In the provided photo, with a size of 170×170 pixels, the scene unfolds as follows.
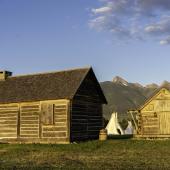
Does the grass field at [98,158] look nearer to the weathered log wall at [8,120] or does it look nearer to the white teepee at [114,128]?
the weathered log wall at [8,120]

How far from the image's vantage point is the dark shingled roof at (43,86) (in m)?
33.8

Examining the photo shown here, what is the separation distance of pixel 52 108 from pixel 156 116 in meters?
9.52

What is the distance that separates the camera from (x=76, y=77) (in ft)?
115

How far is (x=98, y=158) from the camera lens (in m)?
21.1

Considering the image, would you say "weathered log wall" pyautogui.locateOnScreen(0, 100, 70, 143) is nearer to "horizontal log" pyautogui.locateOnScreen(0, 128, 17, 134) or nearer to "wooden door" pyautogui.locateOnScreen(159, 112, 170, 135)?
"horizontal log" pyautogui.locateOnScreen(0, 128, 17, 134)

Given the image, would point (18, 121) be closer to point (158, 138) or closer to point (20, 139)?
point (20, 139)

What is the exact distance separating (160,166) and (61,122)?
54.8 ft

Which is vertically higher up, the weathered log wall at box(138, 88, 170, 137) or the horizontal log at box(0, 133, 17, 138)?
the weathered log wall at box(138, 88, 170, 137)

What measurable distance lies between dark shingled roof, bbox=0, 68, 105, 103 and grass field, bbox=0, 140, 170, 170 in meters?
6.31

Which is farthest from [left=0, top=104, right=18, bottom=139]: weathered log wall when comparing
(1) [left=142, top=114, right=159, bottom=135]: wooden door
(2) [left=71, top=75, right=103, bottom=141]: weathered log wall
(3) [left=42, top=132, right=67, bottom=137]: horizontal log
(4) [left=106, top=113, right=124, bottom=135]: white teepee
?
(4) [left=106, top=113, right=124, bottom=135]: white teepee

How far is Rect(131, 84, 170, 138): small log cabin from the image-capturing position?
113 ft

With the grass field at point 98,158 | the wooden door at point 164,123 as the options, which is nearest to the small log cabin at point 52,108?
the grass field at point 98,158

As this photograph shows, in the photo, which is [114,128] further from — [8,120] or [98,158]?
[98,158]

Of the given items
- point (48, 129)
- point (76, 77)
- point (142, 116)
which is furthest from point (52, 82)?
point (142, 116)
